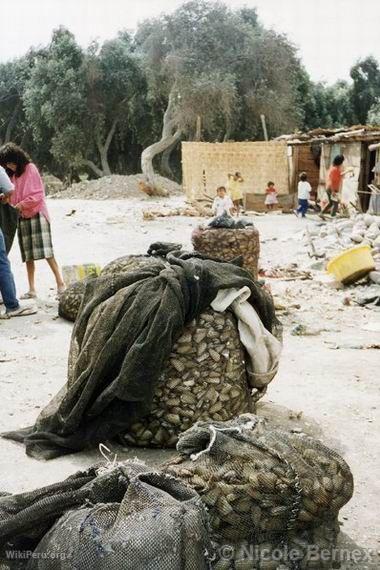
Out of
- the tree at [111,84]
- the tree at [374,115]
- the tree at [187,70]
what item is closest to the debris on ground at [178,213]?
the tree at [187,70]

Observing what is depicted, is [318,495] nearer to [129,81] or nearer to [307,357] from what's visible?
[307,357]

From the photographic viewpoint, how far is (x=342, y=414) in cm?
412

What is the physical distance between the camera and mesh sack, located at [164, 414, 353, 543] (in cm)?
238

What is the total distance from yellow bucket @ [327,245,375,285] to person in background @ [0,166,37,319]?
4.05m

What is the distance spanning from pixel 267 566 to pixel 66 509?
75cm

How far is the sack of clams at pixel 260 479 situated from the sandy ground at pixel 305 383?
1.09ft

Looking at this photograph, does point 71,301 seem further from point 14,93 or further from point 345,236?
point 14,93

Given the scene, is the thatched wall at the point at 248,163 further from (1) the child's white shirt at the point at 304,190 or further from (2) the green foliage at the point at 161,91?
(2) the green foliage at the point at 161,91

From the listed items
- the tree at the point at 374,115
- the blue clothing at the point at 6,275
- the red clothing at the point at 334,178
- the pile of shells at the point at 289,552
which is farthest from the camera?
the tree at the point at 374,115

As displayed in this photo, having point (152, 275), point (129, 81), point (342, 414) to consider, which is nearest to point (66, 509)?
point (152, 275)

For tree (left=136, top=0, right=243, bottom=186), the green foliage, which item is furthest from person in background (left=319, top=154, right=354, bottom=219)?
the green foliage

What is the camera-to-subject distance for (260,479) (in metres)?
2.40

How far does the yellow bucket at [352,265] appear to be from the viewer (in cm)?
848

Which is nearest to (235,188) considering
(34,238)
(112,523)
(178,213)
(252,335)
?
(178,213)
